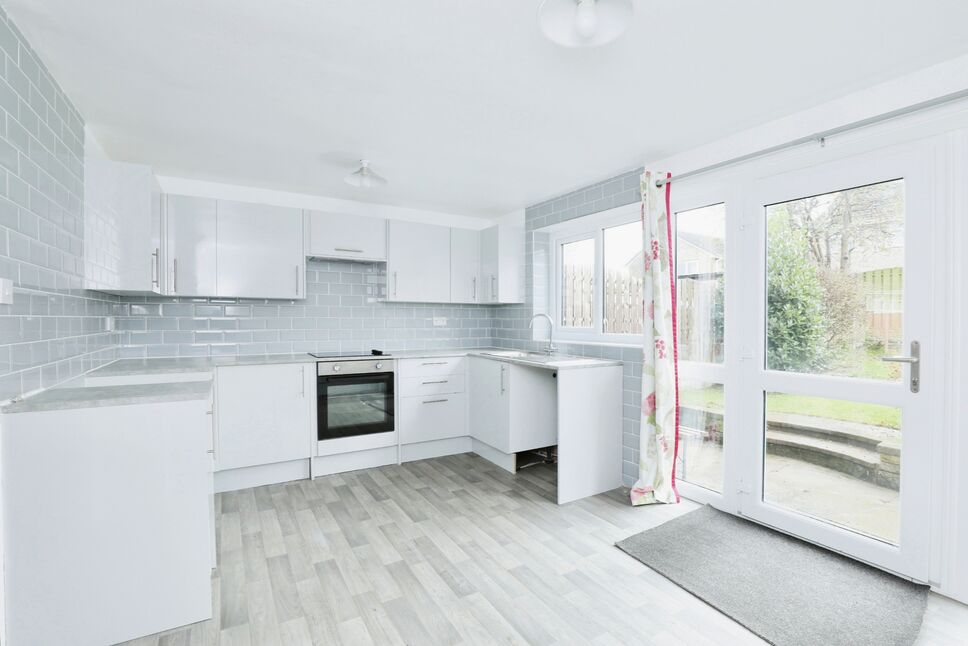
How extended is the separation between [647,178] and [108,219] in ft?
11.0

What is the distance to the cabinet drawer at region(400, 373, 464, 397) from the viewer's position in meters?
3.77

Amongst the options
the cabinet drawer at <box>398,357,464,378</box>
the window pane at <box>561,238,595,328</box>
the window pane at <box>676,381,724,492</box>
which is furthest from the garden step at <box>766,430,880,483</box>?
the cabinet drawer at <box>398,357,464,378</box>

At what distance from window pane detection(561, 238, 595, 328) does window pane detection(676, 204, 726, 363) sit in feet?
3.00

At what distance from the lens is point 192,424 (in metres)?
A: 1.78

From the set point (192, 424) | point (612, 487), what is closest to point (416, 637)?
point (192, 424)

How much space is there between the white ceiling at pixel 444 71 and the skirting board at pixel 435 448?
238 centimetres

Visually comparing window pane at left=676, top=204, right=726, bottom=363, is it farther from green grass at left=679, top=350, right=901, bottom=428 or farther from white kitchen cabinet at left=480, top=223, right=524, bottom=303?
white kitchen cabinet at left=480, top=223, right=524, bottom=303

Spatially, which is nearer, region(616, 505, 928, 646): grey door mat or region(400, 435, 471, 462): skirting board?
region(616, 505, 928, 646): grey door mat

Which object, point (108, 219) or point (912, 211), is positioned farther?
point (108, 219)

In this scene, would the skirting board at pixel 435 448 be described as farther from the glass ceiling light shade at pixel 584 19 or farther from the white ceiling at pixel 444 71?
the glass ceiling light shade at pixel 584 19

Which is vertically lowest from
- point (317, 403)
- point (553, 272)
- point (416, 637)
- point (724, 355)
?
point (416, 637)

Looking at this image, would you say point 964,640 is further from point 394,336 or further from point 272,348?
point 272,348

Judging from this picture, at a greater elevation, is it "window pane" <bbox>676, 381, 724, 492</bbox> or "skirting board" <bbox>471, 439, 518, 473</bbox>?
"window pane" <bbox>676, 381, 724, 492</bbox>

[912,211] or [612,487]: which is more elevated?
[912,211]
